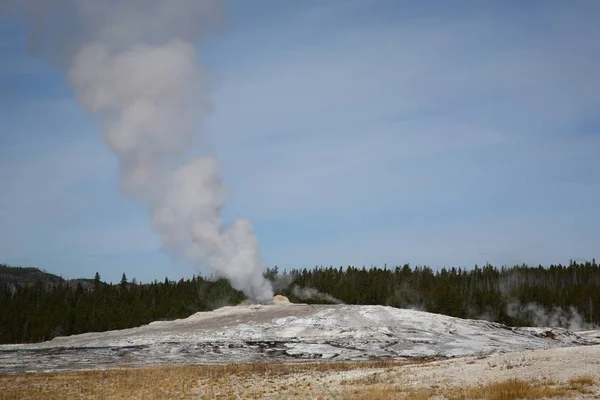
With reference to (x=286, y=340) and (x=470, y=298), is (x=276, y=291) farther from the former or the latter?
(x=286, y=340)

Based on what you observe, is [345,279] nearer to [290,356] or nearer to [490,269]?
[490,269]

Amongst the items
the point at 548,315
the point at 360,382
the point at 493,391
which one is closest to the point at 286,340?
the point at 360,382

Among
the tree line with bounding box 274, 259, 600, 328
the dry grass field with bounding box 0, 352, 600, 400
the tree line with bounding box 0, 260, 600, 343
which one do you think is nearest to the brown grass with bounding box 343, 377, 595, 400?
the dry grass field with bounding box 0, 352, 600, 400

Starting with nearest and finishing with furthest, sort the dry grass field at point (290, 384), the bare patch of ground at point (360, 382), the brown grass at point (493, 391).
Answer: the brown grass at point (493, 391), the dry grass field at point (290, 384), the bare patch of ground at point (360, 382)

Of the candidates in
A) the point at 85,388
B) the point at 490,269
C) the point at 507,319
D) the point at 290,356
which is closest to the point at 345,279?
the point at 507,319

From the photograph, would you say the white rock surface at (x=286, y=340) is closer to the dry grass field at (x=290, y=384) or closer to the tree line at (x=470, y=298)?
the dry grass field at (x=290, y=384)

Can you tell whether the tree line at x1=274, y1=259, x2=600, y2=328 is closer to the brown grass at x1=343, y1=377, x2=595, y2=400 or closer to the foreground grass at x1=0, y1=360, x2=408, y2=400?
the foreground grass at x1=0, y1=360, x2=408, y2=400

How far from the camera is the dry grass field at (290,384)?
26.2m

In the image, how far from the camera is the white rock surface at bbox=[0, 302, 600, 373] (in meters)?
54.8

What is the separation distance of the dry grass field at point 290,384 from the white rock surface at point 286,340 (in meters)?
10.4

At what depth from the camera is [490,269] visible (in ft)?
577

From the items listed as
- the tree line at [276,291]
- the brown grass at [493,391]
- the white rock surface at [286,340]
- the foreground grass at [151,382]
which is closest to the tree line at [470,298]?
the tree line at [276,291]

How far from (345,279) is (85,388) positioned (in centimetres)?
10867

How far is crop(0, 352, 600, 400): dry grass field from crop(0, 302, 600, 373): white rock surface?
10.4 metres
